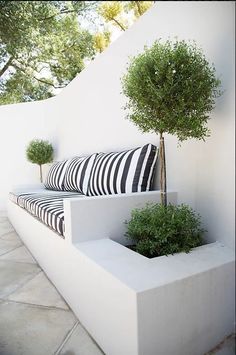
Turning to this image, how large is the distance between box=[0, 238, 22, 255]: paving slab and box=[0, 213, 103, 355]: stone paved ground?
539mm

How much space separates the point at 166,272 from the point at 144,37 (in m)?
1.93

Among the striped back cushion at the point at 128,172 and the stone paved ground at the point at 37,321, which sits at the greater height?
the striped back cushion at the point at 128,172

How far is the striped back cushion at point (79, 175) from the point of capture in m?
2.62

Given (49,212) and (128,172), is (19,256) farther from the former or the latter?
(128,172)

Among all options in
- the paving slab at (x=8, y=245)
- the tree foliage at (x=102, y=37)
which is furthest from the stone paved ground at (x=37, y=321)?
the tree foliage at (x=102, y=37)

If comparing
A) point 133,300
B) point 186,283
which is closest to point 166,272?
point 186,283

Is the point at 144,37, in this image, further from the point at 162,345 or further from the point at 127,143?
the point at 162,345

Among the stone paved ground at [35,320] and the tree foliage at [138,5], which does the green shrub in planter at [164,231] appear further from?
the tree foliage at [138,5]

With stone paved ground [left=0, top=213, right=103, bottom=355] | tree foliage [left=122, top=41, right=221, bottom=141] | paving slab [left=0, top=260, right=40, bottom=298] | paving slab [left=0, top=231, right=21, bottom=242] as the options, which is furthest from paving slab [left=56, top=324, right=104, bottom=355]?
paving slab [left=0, top=231, right=21, bottom=242]

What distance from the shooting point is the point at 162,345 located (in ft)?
3.23

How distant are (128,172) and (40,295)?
1.02 metres

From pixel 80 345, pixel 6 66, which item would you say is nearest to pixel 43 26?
pixel 6 66

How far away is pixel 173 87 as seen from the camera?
126 cm

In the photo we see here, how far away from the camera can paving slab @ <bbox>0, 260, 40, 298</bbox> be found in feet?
5.87
